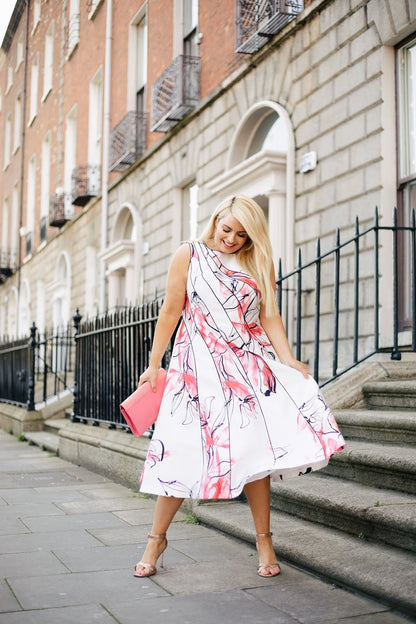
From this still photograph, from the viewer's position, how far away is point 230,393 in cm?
333

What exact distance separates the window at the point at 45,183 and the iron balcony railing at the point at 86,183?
5465mm

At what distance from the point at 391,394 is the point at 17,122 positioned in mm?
26308

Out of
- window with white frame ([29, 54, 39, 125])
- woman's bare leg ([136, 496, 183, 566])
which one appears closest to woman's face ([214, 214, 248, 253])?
woman's bare leg ([136, 496, 183, 566])

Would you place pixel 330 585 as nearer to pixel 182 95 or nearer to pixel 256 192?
pixel 256 192

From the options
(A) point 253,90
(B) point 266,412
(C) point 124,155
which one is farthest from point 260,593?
(C) point 124,155

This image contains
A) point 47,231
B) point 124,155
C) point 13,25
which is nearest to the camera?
point 124,155

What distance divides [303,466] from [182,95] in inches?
388

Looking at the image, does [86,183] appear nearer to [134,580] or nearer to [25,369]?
[25,369]

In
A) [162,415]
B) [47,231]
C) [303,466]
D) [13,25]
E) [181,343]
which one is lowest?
[303,466]

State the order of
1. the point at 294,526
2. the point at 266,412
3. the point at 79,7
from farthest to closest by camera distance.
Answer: the point at 79,7, the point at 294,526, the point at 266,412

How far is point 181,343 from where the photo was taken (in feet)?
11.5

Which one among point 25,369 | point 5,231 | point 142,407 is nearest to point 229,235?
point 142,407

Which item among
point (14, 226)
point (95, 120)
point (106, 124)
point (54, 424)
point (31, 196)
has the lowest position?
point (54, 424)

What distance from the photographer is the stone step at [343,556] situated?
2854 millimetres
